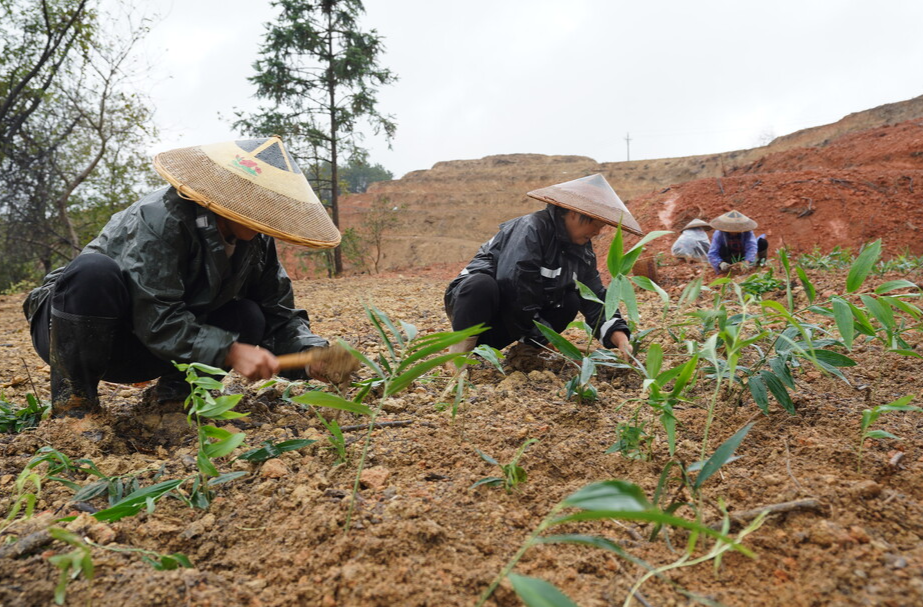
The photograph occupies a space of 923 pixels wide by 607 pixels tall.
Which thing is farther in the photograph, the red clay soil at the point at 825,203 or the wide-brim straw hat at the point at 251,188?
the red clay soil at the point at 825,203

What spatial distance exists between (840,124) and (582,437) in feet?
69.7

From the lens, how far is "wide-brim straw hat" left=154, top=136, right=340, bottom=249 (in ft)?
4.56

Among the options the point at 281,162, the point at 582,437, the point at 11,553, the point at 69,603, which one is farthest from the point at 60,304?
the point at 582,437

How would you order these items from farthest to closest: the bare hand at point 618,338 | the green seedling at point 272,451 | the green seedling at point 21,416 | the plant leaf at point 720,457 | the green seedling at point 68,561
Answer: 1. the bare hand at point 618,338
2. the green seedling at point 21,416
3. the green seedling at point 272,451
4. the plant leaf at point 720,457
5. the green seedling at point 68,561

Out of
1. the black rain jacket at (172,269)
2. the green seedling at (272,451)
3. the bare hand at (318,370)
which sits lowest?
the green seedling at (272,451)

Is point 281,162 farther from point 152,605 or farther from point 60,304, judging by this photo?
point 152,605

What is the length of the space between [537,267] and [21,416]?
5.84 feet

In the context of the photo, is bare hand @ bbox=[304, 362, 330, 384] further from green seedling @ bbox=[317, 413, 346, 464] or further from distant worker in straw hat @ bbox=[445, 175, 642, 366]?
distant worker in straw hat @ bbox=[445, 175, 642, 366]

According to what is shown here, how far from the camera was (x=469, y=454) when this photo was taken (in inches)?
52.5

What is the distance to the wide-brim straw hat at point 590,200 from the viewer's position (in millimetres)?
2094

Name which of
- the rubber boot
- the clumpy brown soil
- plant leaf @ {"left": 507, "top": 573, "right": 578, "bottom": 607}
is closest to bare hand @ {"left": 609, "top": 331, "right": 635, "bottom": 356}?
the clumpy brown soil

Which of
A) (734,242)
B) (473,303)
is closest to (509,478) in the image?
(473,303)

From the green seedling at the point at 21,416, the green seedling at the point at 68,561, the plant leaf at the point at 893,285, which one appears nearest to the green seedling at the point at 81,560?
the green seedling at the point at 68,561

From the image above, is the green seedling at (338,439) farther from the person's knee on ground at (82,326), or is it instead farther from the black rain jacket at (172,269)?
the person's knee on ground at (82,326)
